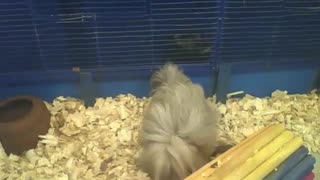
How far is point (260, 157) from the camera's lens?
1337 mm

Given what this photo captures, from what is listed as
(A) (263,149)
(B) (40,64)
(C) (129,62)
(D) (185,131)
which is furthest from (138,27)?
(A) (263,149)

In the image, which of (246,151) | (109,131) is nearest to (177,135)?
(246,151)

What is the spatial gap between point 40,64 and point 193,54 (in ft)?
1.90

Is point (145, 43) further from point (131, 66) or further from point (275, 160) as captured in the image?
point (275, 160)

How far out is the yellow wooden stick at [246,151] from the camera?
4.21 ft

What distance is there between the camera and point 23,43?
1.72 meters

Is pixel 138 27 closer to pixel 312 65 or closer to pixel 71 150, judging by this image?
pixel 71 150

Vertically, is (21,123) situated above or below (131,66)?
below

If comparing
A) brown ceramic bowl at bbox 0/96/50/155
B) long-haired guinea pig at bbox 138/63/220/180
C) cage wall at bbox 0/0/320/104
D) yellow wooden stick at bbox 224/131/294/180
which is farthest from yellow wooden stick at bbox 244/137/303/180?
brown ceramic bowl at bbox 0/96/50/155

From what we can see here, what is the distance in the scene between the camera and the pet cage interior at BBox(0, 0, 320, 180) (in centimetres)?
166

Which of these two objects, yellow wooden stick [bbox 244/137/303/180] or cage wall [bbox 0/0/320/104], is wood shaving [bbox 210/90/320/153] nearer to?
cage wall [bbox 0/0/320/104]

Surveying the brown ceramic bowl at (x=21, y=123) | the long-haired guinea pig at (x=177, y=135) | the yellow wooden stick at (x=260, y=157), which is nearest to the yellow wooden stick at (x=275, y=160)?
the yellow wooden stick at (x=260, y=157)

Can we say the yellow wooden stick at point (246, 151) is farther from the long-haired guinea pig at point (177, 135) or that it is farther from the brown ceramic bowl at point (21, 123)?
the brown ceramic bowl at point (21, 123)

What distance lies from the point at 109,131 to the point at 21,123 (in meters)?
0.32
